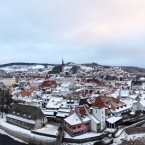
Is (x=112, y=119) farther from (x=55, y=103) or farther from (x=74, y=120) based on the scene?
(x=55, y=103)

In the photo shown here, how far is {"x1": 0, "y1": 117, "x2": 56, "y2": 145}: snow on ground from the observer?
1404 inches

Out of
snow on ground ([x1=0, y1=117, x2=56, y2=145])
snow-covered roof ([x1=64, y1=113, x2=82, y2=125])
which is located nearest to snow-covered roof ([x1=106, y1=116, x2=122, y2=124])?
snow-covered roof ([x1=64, y1=113, x2=82, y2=125])

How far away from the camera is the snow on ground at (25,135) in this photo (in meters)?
35.7

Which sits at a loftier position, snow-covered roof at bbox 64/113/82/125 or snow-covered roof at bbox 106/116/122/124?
snow-covered roof at bbox 64/113/82/125

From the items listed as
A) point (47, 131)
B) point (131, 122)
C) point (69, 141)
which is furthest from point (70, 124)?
point (131, 122)

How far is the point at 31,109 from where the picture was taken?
43469 mm

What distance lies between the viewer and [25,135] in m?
38.8

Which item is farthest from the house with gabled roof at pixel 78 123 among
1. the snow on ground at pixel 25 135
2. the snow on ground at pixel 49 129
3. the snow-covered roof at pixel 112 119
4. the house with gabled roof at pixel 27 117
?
the house with gabled roof at pixel 27 117

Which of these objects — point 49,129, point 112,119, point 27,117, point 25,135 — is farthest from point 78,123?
point 27,117

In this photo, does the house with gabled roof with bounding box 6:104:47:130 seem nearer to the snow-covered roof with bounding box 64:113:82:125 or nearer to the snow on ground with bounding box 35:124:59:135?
the snow on ground with bounding box 35:124:59:135

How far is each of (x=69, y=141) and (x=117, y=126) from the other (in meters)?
9.41

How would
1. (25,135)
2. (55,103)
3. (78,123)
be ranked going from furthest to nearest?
(55,103) → (25,135) → (78,123)

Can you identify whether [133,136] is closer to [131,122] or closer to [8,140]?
[131,122]

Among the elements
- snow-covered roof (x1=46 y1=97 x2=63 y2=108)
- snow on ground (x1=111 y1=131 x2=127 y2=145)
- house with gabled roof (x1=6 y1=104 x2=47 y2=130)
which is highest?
snow-covered roof (x1=46 y1=97 x2=63 y2=108)
